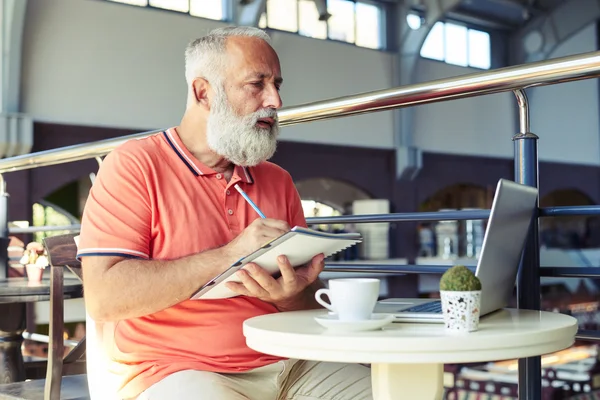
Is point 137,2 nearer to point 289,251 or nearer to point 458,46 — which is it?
point 458,46

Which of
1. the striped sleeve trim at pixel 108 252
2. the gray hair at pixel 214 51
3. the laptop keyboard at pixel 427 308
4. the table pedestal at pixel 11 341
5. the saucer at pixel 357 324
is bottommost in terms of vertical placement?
the table pedestal at pixel 11 341

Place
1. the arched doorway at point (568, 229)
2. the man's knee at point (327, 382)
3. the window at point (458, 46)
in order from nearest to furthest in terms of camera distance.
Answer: the man's knee at point (327, 382)
the window at point (458, 46)
the arched doorway at point (568, 229)

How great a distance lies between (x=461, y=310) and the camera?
3.52 ft

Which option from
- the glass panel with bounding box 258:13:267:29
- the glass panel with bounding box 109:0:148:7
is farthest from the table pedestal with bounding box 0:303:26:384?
the glass panel with bounding box 258:13:267:29

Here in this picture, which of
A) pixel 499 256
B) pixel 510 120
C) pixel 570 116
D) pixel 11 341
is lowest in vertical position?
pixel 11 341

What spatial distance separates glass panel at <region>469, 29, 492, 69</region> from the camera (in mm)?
12547

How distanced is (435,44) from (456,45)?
640 mm

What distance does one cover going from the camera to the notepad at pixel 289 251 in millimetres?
1236

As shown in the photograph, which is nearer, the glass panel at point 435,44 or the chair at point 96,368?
the chair at point 96,368

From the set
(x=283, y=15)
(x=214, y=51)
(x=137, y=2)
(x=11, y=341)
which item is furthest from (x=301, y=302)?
(x=283, y=15)

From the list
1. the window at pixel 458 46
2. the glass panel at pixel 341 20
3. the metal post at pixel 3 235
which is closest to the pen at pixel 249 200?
the metal post at pixel 3 235

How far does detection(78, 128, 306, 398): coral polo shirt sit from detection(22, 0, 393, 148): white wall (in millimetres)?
6999

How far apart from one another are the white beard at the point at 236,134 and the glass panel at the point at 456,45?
1069cm

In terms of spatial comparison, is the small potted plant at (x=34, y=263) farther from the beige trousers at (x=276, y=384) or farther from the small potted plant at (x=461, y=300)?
the small potted plant at (x=461, y=300)
